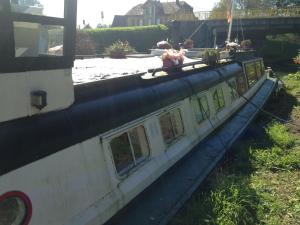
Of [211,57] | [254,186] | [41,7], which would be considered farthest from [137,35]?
[41,7]

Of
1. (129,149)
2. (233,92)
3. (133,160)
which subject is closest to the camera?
(129,149)

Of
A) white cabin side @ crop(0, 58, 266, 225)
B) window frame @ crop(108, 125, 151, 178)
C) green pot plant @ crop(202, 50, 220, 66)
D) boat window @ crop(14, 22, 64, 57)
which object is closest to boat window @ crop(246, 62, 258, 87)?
green pot plant @ crop(202, 50, 220, 66)

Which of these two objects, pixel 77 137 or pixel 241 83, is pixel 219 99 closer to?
pixel 241 83

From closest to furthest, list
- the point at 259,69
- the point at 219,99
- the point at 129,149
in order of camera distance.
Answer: the point at 129,149 → the point at 219,99 → the point at 259,69

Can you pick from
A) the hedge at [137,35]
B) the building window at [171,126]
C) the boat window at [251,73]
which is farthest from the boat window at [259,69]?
the hedge at [137,35]

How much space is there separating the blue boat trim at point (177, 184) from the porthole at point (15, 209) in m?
1.34

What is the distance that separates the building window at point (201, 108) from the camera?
27.4 ft

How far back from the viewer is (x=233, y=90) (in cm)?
1184

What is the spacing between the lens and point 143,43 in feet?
150

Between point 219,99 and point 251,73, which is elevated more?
point 251,73

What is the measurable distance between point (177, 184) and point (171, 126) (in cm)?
110

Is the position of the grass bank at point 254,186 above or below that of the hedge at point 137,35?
below

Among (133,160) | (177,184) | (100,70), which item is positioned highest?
(100,70)

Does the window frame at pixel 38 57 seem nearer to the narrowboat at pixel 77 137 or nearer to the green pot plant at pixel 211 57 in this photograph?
the narrowboat at pixel 77 137
